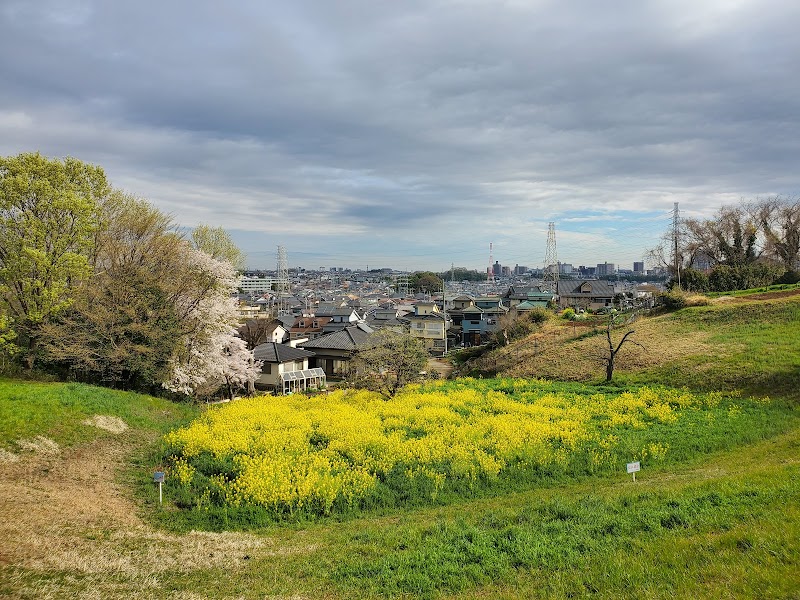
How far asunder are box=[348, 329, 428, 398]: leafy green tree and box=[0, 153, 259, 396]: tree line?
324 inches

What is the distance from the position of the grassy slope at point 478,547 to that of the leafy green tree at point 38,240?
8.47m

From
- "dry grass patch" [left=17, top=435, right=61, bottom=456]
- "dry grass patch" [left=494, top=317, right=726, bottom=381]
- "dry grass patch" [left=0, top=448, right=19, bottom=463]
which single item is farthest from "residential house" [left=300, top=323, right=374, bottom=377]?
"dry grass patch" [left=0, top=448, right=19, bottom=463]

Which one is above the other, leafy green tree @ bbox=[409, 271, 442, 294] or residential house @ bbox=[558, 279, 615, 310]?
leafy green tree @ bbox=[409, 271, 442, 294]

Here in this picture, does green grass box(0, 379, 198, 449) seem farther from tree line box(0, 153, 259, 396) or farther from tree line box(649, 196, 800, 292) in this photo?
tree line box(649, 196, 800, 292)

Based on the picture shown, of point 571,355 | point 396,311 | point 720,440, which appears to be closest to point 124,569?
point 720,440

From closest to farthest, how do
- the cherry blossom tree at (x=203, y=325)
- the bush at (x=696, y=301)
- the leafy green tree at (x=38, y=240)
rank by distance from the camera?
the leafy green tree at (x=38, y=240)
the cherry blossom tree at (x=203, y=325)
the bush at (x=696, y=301)

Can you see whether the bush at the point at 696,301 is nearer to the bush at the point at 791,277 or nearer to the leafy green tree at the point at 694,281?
the leafy green tree at the point at 694,281

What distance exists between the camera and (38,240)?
61.1 feet

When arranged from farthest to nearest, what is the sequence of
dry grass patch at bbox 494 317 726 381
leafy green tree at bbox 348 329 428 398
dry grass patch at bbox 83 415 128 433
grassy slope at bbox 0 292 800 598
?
dry grass patch at bbox 494 317 726 381 → leafy green tree at bbox 348 329 428 398 → dry grass patch at bbox 83 415 128 433 → grassy slope at bbox 0 292 800 598

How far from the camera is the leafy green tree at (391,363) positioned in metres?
21.9

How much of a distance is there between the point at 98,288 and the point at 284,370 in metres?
16.6

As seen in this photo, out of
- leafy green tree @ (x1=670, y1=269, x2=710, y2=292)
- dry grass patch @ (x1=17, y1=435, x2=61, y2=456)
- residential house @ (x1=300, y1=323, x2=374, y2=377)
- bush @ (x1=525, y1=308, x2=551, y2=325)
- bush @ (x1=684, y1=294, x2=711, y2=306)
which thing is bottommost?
residential house @ (x1=300, y1=323, x2=374, y2=377)

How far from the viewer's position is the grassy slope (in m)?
6.27

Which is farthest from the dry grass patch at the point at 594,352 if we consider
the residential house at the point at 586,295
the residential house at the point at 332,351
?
the residential house at the point at 586,295
